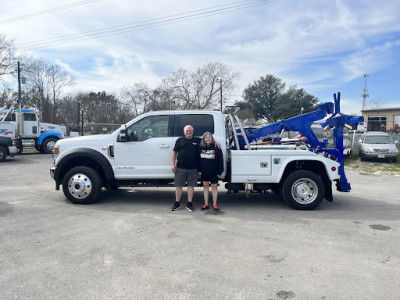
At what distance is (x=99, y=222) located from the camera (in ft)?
17.9

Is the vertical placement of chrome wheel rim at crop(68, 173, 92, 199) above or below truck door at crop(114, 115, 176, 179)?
below

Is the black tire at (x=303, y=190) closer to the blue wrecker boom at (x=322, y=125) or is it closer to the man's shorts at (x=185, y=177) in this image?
the blue wrecker boom at (x=322, y=125)

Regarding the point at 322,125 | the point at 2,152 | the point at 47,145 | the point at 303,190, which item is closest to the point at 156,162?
the point at 303,190

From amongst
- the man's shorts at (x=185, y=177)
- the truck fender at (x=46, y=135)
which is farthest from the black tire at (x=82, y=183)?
the truck fender at (x=46, y=135)

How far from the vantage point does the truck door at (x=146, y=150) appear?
6.48 metres

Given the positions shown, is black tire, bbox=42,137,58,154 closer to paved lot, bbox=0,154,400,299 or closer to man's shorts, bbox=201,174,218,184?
paved lot, bbox=0,154,400,299

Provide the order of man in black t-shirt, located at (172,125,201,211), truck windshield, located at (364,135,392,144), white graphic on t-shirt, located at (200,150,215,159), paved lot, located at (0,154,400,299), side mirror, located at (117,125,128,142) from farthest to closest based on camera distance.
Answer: truck windshield, located at (364,135,392,144) < side mirror, located at (117,125,128,142) < man in black t-shirt, located at (172,125,201,211) < white graphic on t-shirt, located at (200,150,215,159) < paved lot, located at (0,154,400,299)

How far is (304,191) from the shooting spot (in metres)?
6.38

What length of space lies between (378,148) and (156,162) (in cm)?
1296

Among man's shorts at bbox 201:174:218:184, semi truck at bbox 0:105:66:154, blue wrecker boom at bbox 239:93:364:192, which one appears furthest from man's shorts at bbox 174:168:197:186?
semi truck at bbox 0:105:66:154

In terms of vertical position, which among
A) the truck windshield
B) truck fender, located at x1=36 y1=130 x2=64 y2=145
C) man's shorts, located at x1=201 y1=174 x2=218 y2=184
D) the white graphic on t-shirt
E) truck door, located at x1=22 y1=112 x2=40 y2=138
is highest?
truck door, located at x1=22 y1=112 x2=40 y2=138

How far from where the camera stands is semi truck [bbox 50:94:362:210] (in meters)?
6.26

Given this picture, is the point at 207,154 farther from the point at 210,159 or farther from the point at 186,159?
the point at 186,159

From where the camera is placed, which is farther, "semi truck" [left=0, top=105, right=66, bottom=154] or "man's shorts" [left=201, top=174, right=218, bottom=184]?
"semi truck" [left=0, top=105, right=66, bottom=154]
